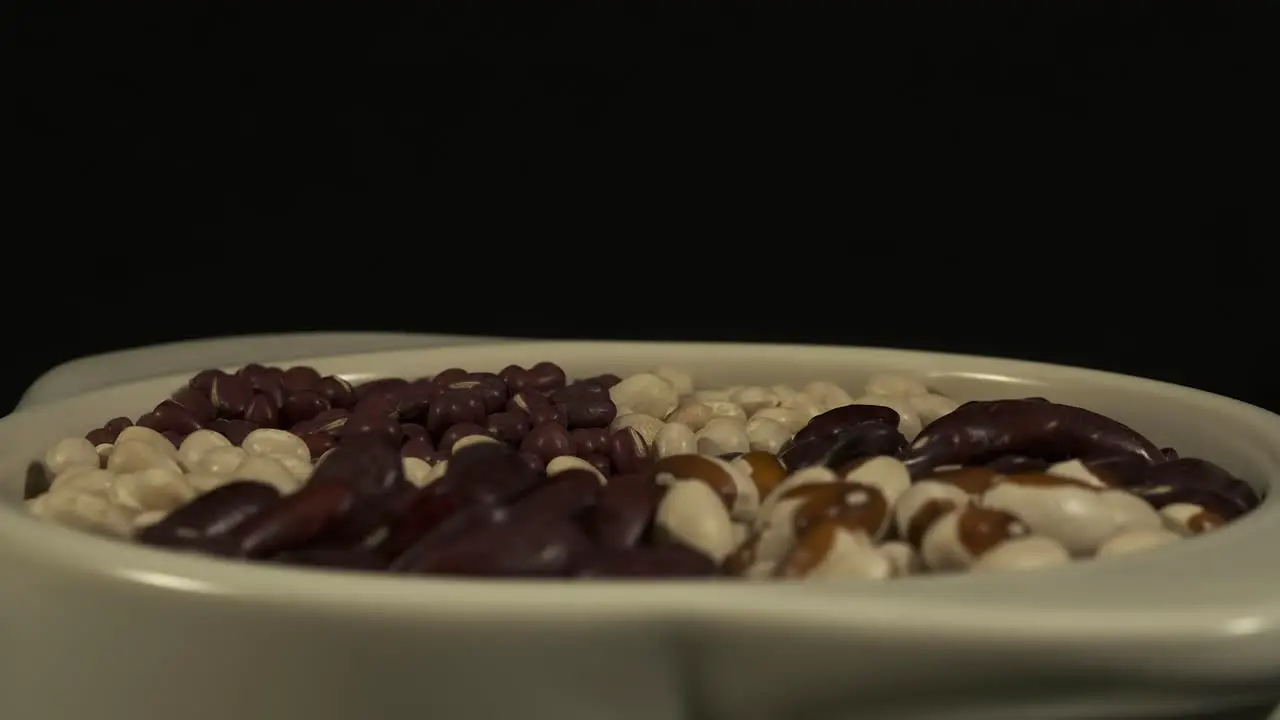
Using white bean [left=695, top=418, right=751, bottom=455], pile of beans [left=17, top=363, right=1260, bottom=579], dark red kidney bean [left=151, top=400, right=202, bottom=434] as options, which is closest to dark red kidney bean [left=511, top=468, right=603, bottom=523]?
pile of beans [left=17, top=363, right=1260, bottom=579]

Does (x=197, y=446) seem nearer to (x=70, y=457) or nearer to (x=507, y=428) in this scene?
(x=70, y=457)

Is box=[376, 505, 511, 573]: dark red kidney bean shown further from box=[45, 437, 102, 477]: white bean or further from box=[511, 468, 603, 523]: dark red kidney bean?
box=[45, 437, 102, 477]: white bean

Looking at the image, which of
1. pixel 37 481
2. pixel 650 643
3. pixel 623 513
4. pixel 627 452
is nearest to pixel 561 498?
pixel 623 513

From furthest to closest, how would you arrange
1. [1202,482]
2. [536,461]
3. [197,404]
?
[197,404]
[536,461]
[1202,482]

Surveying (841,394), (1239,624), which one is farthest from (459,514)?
(841,394)

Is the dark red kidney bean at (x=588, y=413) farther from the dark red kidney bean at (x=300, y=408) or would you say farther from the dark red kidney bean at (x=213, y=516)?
the dark red kidney bean at (x=213, y=516)

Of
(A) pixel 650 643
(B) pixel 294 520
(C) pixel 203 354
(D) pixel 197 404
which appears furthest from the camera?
(C) pixel 203 354

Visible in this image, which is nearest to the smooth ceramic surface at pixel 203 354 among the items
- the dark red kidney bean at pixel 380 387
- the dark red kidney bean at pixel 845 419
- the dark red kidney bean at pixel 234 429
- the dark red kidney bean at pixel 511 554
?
the dark red kidney bean at pixel 380 387
